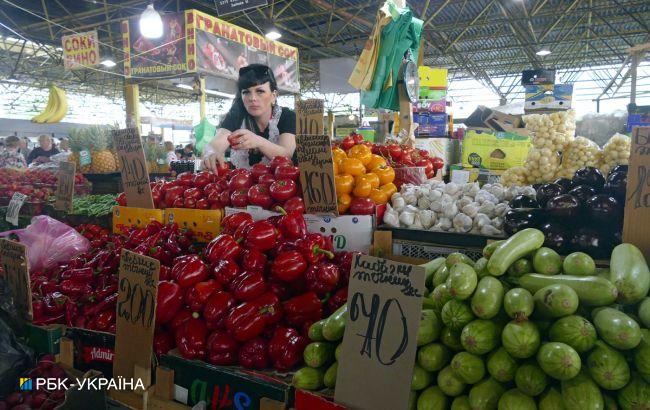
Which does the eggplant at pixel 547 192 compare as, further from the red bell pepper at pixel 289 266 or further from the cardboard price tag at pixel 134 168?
the cardboard price tag at pixel 134 168

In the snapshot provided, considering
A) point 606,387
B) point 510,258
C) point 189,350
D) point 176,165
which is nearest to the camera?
point 606,387

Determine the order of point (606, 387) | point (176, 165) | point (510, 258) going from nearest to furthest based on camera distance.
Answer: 1. point (606, 387)
2. point (510, 258)
3. point (176, 165)

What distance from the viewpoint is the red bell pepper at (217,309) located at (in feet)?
5.97

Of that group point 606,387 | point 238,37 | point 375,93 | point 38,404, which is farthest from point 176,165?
point 606,387

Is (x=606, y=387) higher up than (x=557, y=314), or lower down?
lower down

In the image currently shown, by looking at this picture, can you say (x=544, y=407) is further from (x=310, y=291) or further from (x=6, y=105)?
(x=6, y=105)

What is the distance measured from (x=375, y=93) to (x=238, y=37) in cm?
545

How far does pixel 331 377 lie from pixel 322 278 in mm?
512

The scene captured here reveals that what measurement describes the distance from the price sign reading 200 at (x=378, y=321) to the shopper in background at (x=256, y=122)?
6.65 feet

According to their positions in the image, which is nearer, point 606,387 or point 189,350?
point 606,387

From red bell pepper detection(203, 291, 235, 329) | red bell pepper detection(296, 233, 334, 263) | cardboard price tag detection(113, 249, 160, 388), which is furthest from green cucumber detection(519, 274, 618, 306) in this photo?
cardboard price tag detection(113, 249, 160, 388)

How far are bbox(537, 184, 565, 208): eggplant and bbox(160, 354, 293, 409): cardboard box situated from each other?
1443mm

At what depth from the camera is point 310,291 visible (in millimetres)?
1942

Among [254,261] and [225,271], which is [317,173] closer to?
[254,261]
